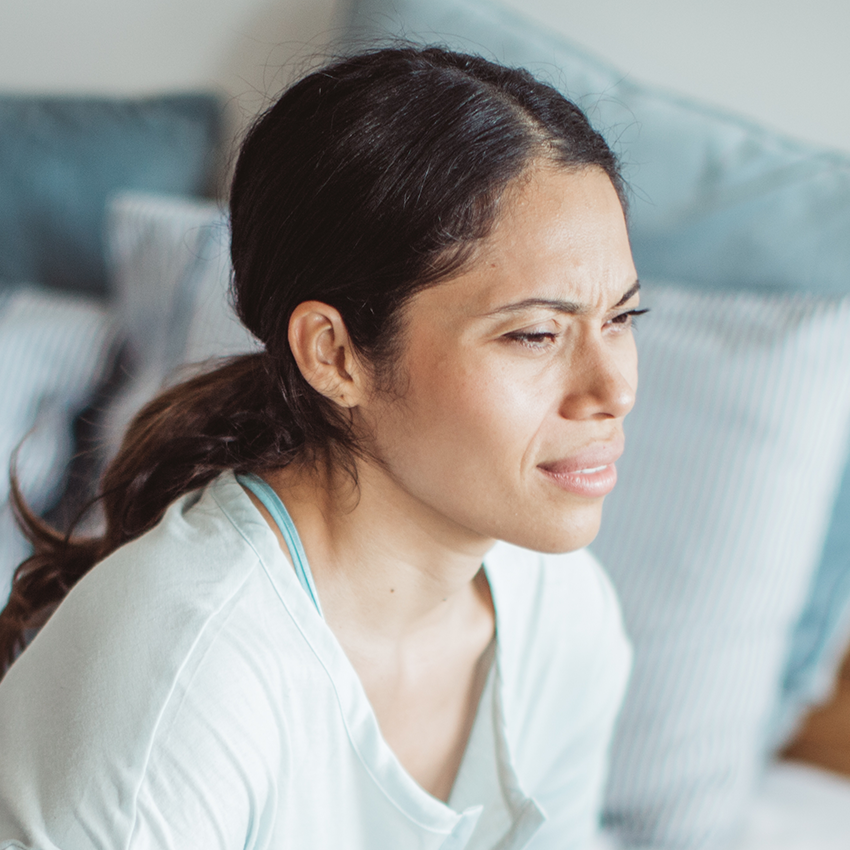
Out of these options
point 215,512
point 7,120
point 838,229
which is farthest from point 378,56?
point 7,120

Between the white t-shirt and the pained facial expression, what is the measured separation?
170 millimetres

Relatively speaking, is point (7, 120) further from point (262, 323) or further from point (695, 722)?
point (695, 722)

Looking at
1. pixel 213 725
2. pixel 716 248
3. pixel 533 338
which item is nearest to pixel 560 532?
pixel 533 338

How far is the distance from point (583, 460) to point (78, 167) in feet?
4.29

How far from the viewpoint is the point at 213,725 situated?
69 cm

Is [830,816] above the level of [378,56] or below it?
below

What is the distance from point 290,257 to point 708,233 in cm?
74

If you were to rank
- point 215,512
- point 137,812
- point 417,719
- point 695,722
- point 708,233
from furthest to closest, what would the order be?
1. point 708,233
2. point 695,722
3. point 417,719
4. point 215,512
5. point 137,812

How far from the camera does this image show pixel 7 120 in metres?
1.68

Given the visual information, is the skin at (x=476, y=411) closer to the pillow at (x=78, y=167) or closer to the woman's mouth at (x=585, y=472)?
the woman's mouth at (x=585, y=472)

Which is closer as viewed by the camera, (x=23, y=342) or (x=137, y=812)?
(x=137, y=812)

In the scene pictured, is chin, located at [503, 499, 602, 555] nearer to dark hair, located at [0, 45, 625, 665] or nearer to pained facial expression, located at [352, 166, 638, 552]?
pained facial expression, located at [352, 166, 638, 552]

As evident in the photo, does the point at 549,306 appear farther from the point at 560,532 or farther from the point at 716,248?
the point at 716,248

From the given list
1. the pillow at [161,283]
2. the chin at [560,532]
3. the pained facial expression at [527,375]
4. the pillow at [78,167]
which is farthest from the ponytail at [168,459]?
the pillow at [78,167]
